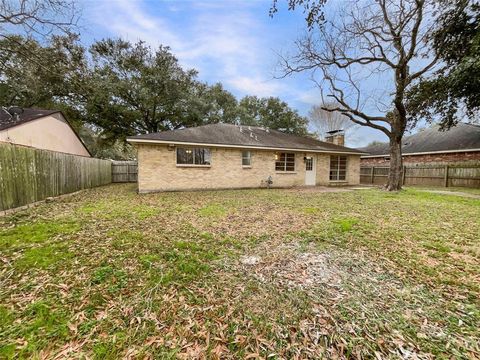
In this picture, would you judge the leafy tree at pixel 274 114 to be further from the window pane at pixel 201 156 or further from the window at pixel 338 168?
the window pane at pixel 201 156

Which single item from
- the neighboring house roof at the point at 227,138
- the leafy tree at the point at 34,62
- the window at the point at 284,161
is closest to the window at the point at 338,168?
the neighboring house roof at the point at 227,138

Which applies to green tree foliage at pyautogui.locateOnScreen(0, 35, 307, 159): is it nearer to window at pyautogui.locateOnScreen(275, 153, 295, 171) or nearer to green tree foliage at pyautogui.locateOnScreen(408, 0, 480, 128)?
window at pyautogui.locateOnScreen(275, 153, 295, 171)

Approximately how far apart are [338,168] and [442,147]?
811cm

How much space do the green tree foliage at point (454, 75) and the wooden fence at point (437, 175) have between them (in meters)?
3.01

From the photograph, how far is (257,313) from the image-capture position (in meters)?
2.13

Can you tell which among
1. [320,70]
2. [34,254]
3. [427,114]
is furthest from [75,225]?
[427,114]

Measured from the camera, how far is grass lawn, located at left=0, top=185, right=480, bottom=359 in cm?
178

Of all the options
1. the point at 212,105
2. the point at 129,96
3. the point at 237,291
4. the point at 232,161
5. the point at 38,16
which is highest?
the point at 212,105

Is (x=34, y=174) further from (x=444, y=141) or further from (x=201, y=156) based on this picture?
(x=444, y=141)

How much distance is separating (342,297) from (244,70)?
671 inches

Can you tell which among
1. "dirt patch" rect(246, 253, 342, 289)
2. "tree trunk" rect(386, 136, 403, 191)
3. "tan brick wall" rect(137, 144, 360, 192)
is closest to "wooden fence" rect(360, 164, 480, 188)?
"tree trunk" rect(386, 136, 403, 191)

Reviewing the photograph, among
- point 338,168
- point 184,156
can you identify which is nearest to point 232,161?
point 184,156

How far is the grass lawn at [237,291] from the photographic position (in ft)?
5.85

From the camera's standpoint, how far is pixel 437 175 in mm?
14555
